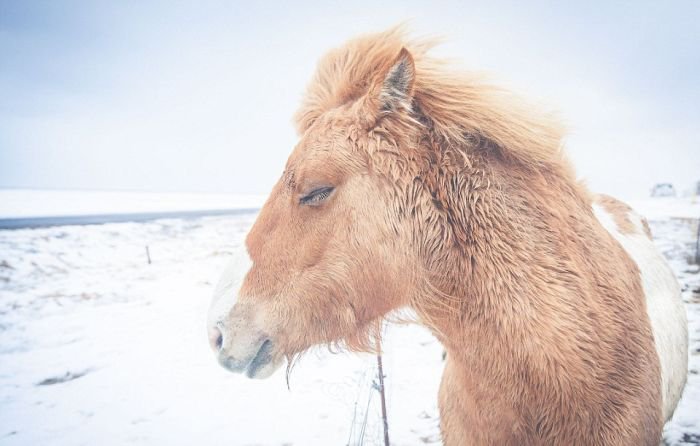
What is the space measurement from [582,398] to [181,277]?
10.9 meters

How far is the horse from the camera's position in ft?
4.64

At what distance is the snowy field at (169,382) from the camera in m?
4.02

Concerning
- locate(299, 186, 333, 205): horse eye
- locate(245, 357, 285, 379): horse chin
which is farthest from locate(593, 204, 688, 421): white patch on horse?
locate(245, 357, 285, 379): horse chin

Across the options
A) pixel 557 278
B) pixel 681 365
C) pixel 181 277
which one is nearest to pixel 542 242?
pixel 557 278

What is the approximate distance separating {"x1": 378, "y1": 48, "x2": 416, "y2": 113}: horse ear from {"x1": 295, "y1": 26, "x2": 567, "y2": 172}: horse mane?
59 millimetres

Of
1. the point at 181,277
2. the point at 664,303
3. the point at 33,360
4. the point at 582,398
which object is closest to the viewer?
the point at 582,398

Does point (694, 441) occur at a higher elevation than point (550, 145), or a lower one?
lower

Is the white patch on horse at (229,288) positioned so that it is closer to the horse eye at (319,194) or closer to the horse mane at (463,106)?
the horse eye at (319,194)

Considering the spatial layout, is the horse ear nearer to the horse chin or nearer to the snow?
the horse chin

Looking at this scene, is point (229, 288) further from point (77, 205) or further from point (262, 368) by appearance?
point (77, 205)

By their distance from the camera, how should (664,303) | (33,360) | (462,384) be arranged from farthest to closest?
1. (33,360)
2. (664,303)
3. (462,384)

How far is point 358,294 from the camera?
1.60 m

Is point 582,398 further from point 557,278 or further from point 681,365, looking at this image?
point 681,365

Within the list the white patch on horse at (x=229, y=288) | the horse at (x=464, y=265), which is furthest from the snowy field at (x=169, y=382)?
the horse at (x=464, y=265)
